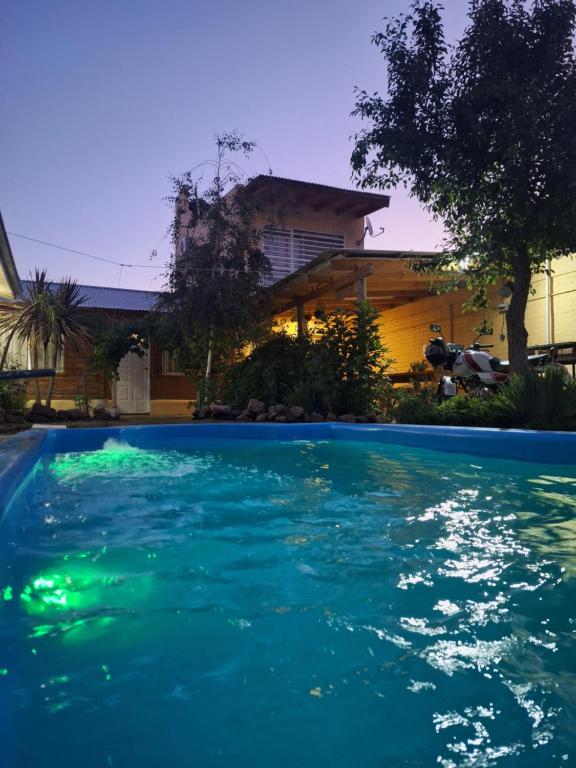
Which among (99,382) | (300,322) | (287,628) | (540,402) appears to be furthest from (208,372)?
(287,628)

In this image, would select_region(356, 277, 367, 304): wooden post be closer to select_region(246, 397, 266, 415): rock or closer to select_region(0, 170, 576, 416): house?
select_region(0, 170, 576, 416): house

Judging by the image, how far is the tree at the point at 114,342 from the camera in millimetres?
12562

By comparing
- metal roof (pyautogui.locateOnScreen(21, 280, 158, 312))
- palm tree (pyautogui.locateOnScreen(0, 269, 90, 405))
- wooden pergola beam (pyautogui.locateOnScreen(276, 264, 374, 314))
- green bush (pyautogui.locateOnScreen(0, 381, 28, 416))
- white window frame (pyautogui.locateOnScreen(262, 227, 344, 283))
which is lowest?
green bush (pyautogui.locateOnScreen(0, 381, 28, 416))

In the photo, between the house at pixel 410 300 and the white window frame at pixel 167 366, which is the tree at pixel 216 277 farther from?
the white window frame at pixel 167 366

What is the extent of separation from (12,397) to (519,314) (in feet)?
26.7

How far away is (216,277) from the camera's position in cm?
1073

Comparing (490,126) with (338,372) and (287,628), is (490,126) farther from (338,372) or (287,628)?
(287,628)

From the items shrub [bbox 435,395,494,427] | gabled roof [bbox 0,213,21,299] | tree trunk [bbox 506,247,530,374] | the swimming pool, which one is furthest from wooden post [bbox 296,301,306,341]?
the swimming pool

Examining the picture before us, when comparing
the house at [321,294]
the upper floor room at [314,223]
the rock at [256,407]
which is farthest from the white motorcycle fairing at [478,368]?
the upper floor room at [314,223]

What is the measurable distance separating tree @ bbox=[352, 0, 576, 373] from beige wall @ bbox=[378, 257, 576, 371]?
2508mm

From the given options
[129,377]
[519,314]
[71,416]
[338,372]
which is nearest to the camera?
[519,314]

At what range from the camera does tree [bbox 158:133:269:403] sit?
1051cm

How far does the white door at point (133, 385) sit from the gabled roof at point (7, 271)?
553 cm

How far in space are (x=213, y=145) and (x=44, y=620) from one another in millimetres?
11269
